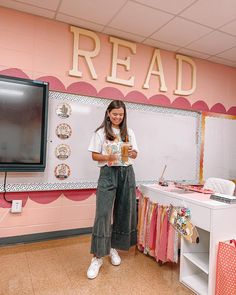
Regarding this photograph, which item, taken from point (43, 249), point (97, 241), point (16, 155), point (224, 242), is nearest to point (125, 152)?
point (97, 241)

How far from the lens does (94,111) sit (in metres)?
2.76

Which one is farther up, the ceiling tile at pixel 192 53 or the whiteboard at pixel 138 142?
the ceiling tile at pixel 192 53

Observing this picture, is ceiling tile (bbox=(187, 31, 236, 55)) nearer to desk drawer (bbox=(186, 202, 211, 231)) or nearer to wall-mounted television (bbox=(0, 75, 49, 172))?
wall-mounted television (bbox=(0, 75, 49, 172))

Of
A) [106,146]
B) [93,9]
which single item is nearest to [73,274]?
→ [106,146]

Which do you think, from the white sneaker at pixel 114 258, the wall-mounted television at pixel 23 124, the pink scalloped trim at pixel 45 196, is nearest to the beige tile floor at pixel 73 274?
the white sneaker at pixel 114 258

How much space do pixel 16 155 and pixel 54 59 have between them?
1111 millimetres

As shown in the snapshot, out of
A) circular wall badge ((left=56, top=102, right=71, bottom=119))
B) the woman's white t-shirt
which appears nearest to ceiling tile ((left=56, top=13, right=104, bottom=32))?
circular wall badge ((left=56, top=102, right=71, bottom=119))

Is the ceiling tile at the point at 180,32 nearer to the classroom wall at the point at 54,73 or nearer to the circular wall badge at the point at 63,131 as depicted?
the classroom wall at the point at 54,73

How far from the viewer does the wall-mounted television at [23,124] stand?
225 cm

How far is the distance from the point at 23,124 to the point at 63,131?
0.44 m

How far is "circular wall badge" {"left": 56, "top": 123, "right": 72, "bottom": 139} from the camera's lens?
2.58 m

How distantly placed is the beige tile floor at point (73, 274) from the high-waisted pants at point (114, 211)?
21cm

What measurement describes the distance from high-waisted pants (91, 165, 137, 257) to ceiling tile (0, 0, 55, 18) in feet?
Result: 5.68

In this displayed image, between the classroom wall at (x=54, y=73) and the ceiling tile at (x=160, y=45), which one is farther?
the ceiling tile at (x=160, y=45)
